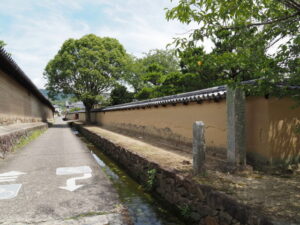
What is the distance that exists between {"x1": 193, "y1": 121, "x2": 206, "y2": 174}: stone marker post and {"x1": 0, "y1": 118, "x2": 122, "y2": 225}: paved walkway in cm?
175

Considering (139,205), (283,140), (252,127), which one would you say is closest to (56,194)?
(139,205)

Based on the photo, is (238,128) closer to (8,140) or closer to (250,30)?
(250,30)

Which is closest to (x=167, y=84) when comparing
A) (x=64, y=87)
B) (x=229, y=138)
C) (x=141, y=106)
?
(x=141, y=106)

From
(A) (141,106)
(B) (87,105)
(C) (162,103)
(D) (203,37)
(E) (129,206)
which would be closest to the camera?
(D) (203,37)

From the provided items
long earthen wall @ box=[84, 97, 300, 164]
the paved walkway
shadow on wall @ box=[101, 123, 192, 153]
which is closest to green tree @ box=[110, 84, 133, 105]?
shadow on wall @ box=[101, 123, 192, 153]

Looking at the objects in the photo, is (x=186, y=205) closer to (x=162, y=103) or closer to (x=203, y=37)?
(x=203, y=37)

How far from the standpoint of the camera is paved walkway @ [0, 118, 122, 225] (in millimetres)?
4090

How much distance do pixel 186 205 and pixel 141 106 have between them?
9.17 meters

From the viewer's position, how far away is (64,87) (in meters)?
27.8

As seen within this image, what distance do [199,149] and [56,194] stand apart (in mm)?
3171

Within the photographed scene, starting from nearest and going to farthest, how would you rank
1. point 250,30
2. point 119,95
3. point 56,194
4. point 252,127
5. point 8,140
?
point 250,30
point 56,194
point 252,127
point 8,140
point 119,95

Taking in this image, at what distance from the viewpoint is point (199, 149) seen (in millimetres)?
4934

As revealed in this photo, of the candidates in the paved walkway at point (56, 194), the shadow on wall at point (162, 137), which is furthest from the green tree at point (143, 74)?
the paved walkway at point (56, 194)

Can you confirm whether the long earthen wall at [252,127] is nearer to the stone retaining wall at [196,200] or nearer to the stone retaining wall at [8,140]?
the stone retaining wall at [196,200]
